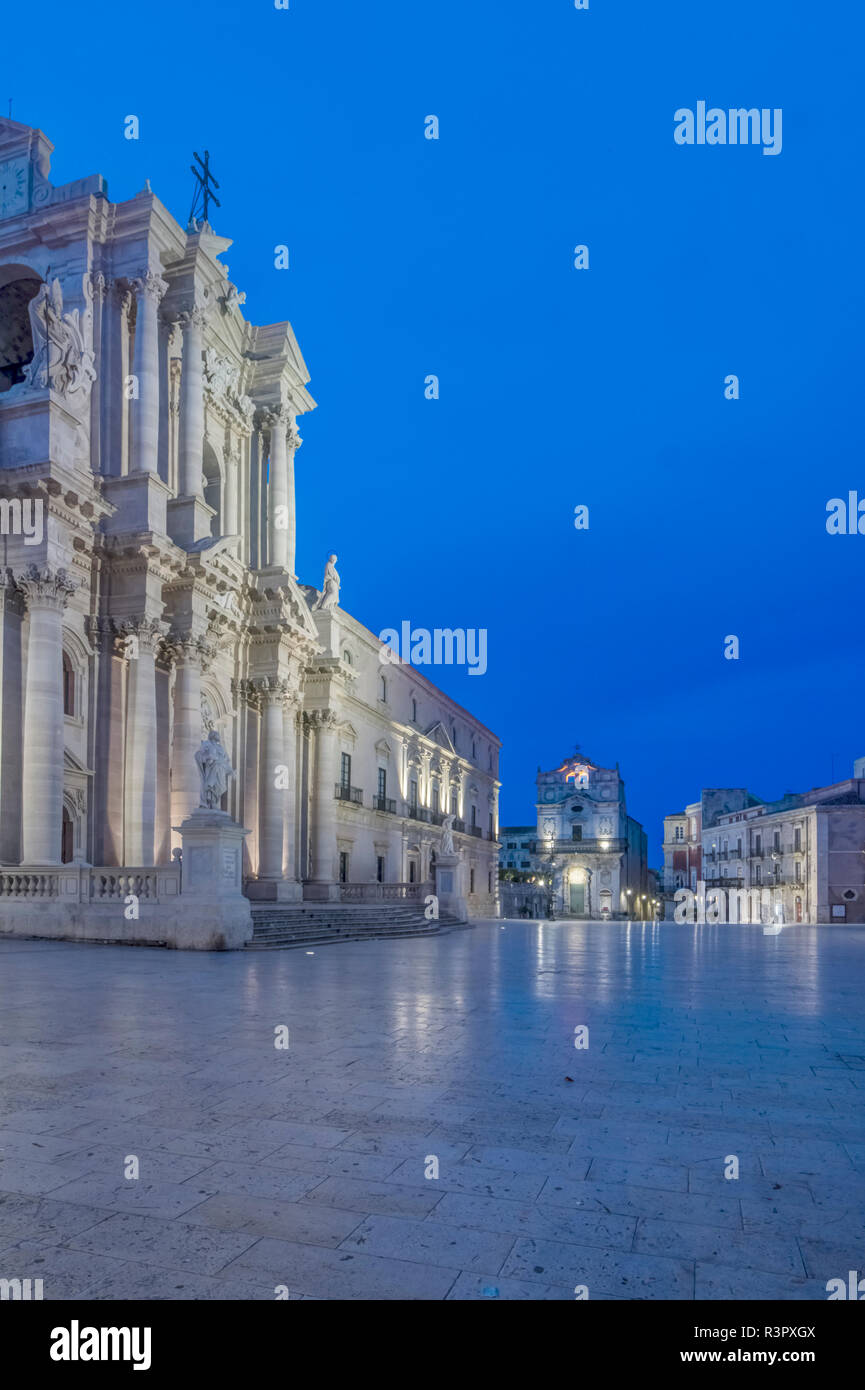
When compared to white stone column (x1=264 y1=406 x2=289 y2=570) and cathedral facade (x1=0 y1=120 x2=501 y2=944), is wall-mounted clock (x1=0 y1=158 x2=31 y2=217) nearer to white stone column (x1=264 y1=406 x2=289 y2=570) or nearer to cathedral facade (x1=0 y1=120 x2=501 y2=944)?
cathedral facade (x1=0 y1=120 x2=501 y2=944)

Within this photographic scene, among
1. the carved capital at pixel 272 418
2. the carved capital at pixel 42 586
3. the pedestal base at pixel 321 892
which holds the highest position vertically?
the carved capital at pixel 272 418

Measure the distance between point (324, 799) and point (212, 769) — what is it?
1647 centimetres

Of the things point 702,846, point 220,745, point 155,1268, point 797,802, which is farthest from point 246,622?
point 702,846

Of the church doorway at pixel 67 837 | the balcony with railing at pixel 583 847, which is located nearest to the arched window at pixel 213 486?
the church doorway at pixel 67 837

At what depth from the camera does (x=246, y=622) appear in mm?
31219

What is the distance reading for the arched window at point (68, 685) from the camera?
23.3 metres

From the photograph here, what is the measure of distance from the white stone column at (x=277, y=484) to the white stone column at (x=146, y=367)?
708cm

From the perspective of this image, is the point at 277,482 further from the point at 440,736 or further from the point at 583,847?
the point at 583,847

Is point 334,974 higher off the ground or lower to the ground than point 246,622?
lower

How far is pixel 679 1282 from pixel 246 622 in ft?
95.8

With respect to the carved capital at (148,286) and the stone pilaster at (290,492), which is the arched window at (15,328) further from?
the stone pilaster at (290,492)

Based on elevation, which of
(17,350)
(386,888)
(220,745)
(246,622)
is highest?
(17,350)

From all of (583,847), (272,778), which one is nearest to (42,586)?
(272,778)
